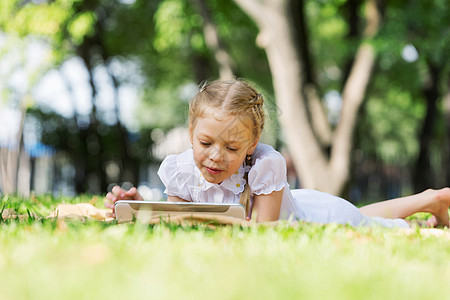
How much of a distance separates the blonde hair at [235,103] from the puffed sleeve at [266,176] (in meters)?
0.14

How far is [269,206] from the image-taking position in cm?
360

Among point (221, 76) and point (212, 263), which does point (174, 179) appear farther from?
point (221, 76)

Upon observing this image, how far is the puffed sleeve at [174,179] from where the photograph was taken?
13.1ft

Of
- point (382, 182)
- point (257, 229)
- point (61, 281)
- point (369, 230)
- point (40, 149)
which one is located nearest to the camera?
point (61, 281)

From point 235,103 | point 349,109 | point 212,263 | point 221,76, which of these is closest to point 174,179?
point 235,103

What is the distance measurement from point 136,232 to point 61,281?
937mm

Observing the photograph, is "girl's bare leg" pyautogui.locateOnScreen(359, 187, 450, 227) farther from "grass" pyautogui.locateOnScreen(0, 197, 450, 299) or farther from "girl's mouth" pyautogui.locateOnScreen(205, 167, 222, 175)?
"girl's mouth" pyautogui.locateOnScreen(205, 167, 222, 175)

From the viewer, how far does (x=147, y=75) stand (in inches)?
928

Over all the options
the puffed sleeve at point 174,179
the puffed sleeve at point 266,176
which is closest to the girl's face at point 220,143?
the puffed sleeve at point 266,176

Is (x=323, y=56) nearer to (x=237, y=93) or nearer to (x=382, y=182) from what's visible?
(x=382, y=182)

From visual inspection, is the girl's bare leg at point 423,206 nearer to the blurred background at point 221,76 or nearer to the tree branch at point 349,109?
the blurred background at point 221,76

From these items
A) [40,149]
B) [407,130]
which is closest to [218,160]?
[40,149]

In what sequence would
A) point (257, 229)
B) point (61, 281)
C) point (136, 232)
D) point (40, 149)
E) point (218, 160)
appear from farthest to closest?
point (40, 149) < point (218, 160) < point (257, 229) < point (136, 232) < point (61, 281)

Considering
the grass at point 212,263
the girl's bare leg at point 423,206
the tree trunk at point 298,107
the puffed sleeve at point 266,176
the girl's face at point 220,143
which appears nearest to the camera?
the grass at point 212,263
